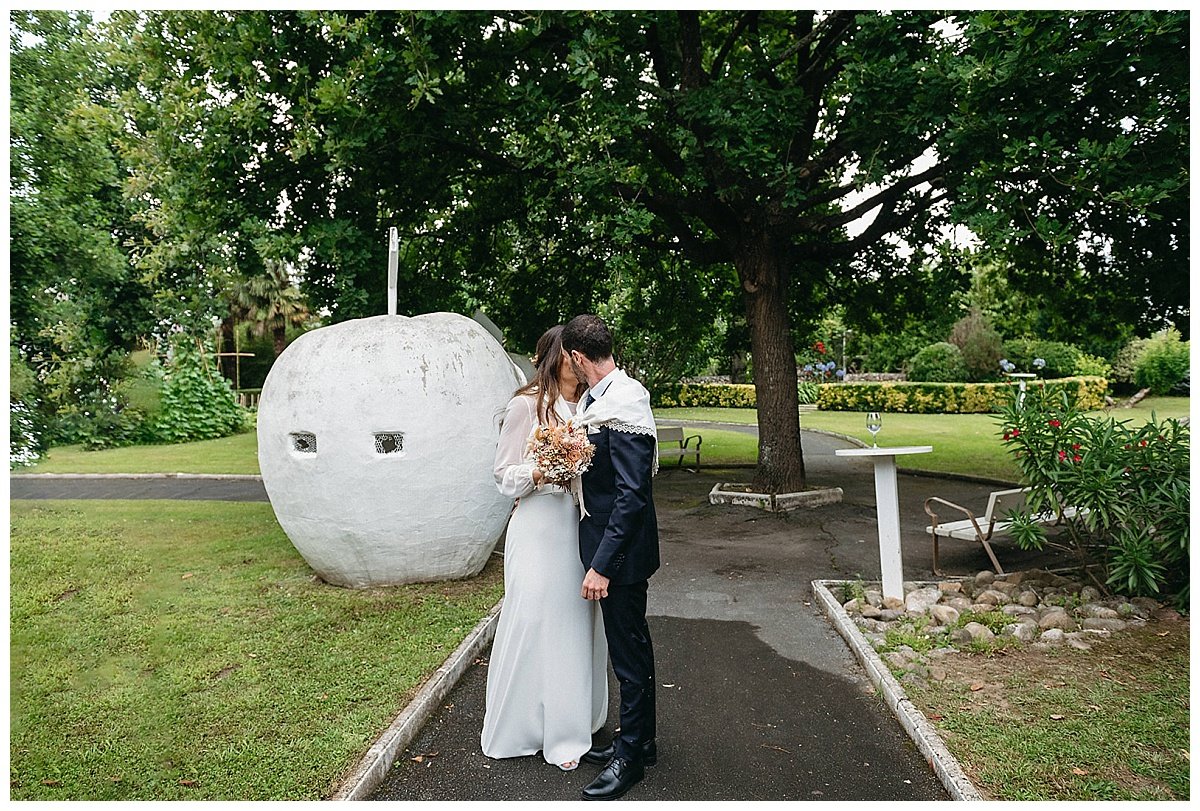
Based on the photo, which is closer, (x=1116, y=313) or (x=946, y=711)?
(x=946, y=711)

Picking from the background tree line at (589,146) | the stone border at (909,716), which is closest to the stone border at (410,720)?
the stone border at (909,716)

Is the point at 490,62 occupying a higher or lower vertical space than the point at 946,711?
higher

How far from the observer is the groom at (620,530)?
394cm

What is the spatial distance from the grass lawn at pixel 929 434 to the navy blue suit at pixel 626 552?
7.27m

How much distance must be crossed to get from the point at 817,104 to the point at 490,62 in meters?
5.04

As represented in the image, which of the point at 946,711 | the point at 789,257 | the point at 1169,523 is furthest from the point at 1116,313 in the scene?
the point at 946,711

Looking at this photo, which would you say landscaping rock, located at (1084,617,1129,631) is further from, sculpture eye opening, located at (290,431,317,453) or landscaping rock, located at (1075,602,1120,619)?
sculpture eye opening, located at (290,431,317,453)

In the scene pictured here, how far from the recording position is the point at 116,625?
7027 millimetres

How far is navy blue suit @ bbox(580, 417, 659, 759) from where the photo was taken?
3.93 m

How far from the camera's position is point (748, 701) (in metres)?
5.20

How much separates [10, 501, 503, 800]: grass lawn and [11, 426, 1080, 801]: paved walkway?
52 cm

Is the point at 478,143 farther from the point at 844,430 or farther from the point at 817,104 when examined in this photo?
A: the point at 844,430

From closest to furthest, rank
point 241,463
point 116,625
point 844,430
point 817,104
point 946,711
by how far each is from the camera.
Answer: point 946,711
point 116,625
point 817,104
point 241,463
point 844,430

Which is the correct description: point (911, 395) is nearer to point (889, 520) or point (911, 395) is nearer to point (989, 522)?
point (989, 522)
